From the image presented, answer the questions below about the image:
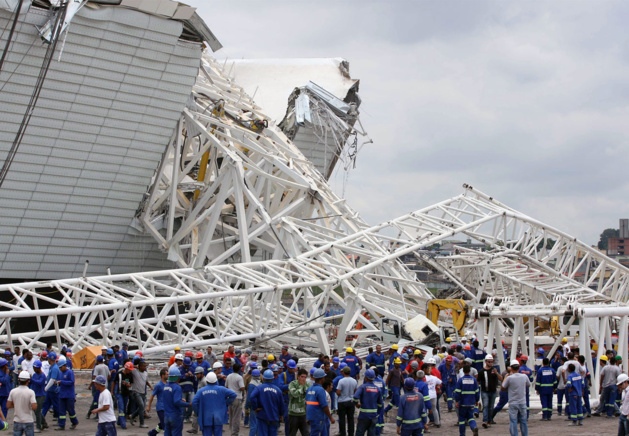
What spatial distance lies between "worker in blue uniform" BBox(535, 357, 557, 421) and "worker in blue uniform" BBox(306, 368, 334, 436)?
6280 mm

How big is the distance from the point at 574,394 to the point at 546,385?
34.2 inches

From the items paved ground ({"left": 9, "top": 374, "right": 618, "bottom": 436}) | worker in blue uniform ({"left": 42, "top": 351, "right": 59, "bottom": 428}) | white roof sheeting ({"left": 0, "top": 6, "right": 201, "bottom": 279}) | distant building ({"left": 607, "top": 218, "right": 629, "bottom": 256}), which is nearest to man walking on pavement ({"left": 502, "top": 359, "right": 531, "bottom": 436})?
paved ground ({"left": 9, "top": 374, "right": 618, "bottom": 436})

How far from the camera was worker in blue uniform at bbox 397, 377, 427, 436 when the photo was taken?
14.2m

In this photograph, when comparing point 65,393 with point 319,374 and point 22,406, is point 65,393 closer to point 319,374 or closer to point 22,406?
point 22,406

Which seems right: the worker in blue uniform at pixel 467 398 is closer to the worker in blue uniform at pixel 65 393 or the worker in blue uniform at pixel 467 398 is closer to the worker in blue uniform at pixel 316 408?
the worker in blue uniform at pixel 316 408

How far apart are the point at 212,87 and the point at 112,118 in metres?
9.17

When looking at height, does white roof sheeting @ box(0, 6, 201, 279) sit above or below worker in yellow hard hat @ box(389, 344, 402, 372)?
above

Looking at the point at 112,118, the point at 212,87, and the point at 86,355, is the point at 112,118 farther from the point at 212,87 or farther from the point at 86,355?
the point at 86,355

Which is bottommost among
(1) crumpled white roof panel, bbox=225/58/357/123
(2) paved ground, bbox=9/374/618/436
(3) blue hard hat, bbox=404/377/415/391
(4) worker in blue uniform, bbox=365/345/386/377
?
(2) paved ground, bbox=9/374/618/436

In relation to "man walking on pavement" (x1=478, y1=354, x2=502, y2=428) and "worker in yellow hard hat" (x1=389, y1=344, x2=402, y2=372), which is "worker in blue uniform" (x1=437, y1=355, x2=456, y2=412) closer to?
"man walking on pavement" (x1=478, y1=354, x2=502, y2=428)

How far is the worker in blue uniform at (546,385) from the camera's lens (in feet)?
59.9

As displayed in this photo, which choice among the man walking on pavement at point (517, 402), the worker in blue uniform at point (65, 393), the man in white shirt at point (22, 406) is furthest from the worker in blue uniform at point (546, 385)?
the man in white shirt at point (22, 406)

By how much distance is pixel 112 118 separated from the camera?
103 ft

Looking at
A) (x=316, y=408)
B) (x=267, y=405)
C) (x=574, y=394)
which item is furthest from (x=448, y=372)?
(x=267, y=405)
